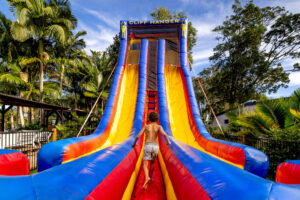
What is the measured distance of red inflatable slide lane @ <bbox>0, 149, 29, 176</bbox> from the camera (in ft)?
7.04

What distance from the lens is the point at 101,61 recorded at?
16797 millimetres

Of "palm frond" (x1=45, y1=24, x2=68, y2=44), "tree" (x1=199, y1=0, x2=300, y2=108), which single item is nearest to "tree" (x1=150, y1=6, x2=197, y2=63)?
"tree" (x1=199, y1=0, x2=300, y2=108)

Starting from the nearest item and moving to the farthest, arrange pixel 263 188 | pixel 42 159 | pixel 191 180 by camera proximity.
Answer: pixel 263 188 → pixel 191 180 → pixel 42 159

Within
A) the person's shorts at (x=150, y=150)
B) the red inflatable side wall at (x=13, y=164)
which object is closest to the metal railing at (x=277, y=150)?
the person's shorts at (x=150, y=150)

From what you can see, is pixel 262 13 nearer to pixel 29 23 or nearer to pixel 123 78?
pixel 123 78

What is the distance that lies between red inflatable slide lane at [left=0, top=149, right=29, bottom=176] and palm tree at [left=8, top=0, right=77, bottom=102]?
11372mm

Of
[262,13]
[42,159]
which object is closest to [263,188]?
[42,159]

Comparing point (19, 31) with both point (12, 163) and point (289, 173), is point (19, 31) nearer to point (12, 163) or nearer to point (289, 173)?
point (12, 163)

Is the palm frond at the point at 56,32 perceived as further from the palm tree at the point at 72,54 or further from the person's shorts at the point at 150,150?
the person's shorts at the point at 150,150

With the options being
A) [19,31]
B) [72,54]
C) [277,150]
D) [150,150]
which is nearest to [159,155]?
[150,150]

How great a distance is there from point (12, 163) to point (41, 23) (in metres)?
13.4

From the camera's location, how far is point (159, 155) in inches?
154

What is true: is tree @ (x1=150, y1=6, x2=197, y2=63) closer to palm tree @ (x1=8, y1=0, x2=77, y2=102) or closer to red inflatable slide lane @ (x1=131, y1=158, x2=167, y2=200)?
palm tree @ (x1=8, y1=0, x2=77, y2=102)

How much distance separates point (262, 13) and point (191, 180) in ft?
61.9
